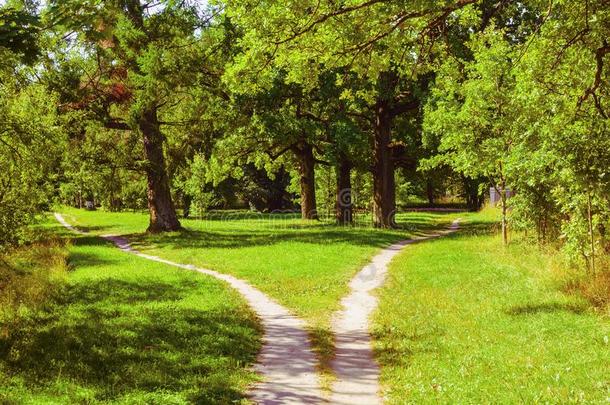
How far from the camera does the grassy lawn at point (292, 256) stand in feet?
45.0

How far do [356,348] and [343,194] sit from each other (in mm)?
25380

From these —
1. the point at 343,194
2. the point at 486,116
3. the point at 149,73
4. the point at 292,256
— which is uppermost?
the point at 149,73

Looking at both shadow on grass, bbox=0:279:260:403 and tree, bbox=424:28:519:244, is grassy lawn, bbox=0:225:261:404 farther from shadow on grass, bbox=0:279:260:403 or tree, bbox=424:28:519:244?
tree, bbox=424:28:519:244

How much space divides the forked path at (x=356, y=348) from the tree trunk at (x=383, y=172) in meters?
13.9

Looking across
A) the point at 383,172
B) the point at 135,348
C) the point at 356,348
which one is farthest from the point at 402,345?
the point at 383,172

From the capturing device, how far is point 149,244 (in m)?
26.8

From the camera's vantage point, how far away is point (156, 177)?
99.8 feet

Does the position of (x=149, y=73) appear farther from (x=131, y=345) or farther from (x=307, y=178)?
(x=131, y=345)

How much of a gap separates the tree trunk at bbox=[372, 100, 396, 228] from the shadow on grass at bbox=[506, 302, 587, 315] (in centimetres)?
1924

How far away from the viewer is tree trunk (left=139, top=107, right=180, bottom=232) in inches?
1160

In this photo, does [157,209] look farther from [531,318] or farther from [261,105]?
[531,318]

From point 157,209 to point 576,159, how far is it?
23729 millimetres

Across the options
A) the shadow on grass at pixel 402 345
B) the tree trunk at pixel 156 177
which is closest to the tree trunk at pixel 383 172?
the tree trunk at pixel 156 177

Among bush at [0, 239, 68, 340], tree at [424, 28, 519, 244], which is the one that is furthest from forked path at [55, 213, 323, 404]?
tree at [424, 28, 519, 244]
